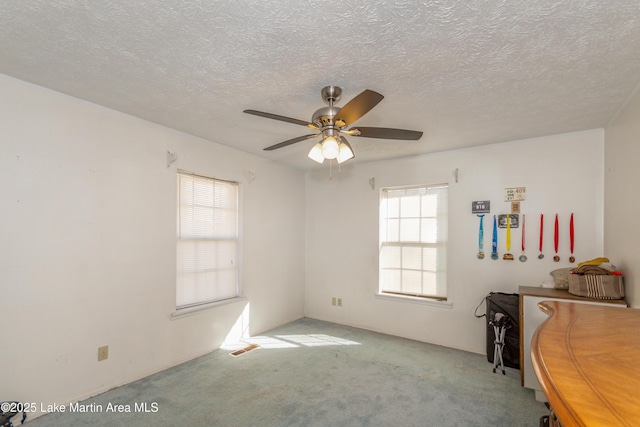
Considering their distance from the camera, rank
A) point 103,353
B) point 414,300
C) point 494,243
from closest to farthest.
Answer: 1. point 103,353
2. point 494,243
3. point 414,300

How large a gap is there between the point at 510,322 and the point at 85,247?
13.1ft

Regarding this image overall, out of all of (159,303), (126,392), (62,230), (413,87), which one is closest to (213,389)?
(126,392)

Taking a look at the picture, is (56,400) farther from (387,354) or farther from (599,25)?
(599,25)

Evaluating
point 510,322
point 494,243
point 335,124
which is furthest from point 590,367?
point 494,243

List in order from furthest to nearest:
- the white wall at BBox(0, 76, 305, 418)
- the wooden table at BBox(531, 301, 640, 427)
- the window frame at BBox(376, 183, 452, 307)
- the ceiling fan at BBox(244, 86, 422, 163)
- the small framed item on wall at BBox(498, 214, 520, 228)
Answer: the window frame at BBox(376, 183, 452, 307) → the small framed item on wall at BBox(498, 214, 520, 228) → the white wall at BBox(0, 76, 305, 418) → the ceiling fan at BBox(244, 86, 422, 163) → the wooden table at BBox(531, 301, 640, 427)

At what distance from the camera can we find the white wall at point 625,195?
2.29m

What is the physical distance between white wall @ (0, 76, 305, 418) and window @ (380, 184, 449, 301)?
2.34 metres

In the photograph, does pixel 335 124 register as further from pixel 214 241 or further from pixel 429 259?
pixel 429 259

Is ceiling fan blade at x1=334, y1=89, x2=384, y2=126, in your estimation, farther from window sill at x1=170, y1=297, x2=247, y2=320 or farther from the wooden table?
window sill at x1=170, y1=297, x2=247, y2=320

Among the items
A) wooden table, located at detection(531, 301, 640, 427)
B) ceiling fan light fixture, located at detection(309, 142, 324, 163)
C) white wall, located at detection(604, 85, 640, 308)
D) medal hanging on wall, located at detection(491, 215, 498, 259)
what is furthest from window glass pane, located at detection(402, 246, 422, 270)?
wooden table, located at detection(531, 301, 640, 427)

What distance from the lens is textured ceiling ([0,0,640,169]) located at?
4.94ft

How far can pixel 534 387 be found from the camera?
2.69m

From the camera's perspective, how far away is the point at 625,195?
250cm

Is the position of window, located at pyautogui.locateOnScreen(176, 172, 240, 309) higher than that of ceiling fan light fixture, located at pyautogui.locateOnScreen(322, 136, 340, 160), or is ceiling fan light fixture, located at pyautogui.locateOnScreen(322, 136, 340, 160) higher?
ceiling fan light fixture, located at pyautogui.locateOnScreen(322, 136, 340, 160)
